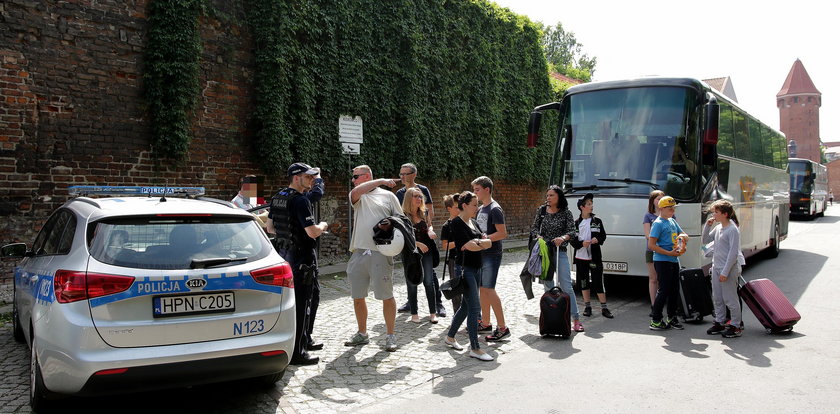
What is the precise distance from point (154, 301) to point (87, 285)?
40cm

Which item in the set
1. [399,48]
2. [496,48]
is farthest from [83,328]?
[496,48]

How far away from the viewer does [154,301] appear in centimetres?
371

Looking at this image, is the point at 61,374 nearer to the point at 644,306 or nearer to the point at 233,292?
the point at 233,292

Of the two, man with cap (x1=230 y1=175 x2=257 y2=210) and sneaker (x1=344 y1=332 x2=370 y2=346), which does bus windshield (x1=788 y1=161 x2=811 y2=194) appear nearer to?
man with cap (x1=230 y1=175 x2=257 y2=210)

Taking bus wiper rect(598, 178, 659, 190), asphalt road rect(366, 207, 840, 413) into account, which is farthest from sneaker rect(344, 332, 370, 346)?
bus wiper rect(598, 178, 659, 190)

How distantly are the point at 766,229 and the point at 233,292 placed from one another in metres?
13.0

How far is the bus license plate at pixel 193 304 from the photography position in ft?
12.2

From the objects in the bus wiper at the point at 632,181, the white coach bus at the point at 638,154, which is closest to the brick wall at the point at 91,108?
the white coach bus at the point at 638,154

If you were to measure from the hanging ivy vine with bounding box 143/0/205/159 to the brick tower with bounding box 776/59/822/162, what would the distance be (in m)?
104

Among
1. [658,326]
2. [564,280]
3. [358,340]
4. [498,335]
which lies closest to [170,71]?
[358,340]

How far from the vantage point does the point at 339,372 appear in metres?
5.17

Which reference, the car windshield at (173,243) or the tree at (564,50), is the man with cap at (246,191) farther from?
the tree at (564,50)

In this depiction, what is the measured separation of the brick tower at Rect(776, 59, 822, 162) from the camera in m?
92.6

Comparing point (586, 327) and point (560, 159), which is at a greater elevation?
point (560, 159)
